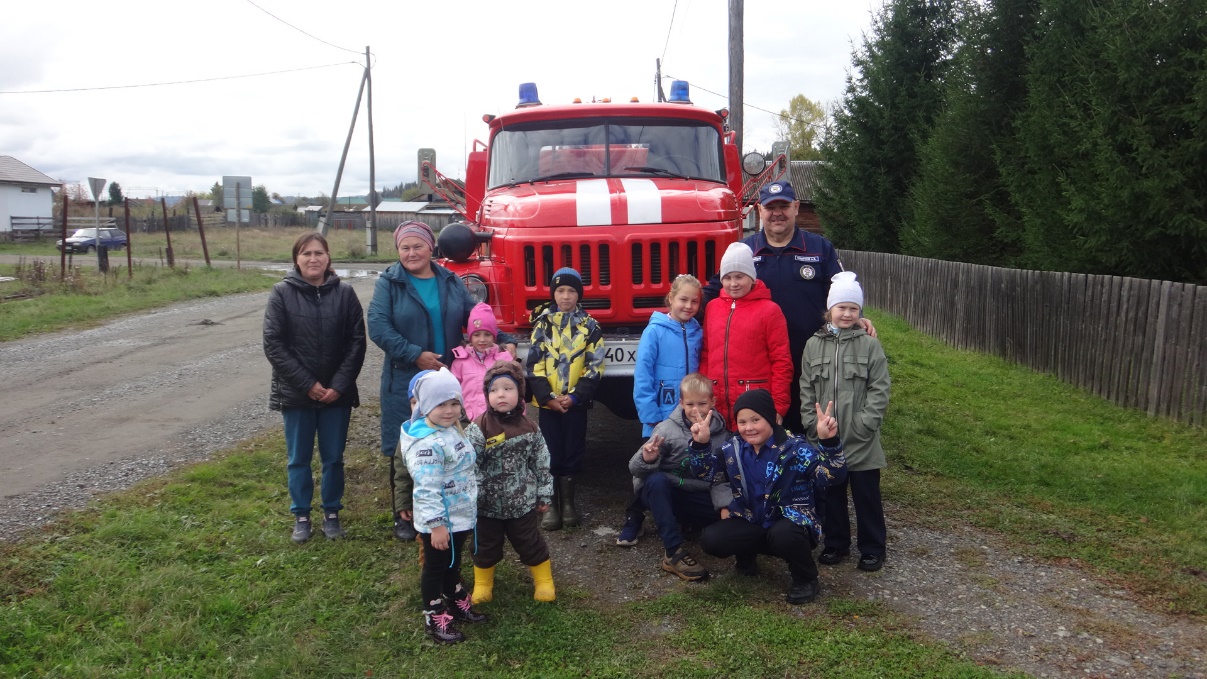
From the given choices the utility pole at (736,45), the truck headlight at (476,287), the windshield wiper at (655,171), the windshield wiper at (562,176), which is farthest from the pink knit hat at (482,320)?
the utility pole at (736,45)

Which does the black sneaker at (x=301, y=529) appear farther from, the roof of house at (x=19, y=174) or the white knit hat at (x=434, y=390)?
the roof of house at (x=19, y=174)

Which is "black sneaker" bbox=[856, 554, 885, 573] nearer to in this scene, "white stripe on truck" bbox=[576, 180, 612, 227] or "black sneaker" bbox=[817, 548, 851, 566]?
"black sneaker" bbox=[817, 548, 851, 566]

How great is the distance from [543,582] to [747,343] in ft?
5.64

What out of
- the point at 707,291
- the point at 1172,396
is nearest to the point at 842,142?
the point at 1172,396

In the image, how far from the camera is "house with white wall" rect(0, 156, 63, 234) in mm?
45594

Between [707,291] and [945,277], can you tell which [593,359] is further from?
[945,277]

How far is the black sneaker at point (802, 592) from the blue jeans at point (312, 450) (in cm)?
274

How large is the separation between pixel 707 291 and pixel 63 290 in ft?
56.6

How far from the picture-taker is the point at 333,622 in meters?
4.25

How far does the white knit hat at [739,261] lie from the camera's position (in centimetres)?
502

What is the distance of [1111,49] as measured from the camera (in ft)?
29.4

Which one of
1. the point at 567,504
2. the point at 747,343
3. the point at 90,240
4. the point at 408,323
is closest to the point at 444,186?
the point at 408,323

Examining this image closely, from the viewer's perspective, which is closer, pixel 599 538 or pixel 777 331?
pixel 777 331

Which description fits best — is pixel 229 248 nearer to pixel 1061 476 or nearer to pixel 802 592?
pixel 1061 476
